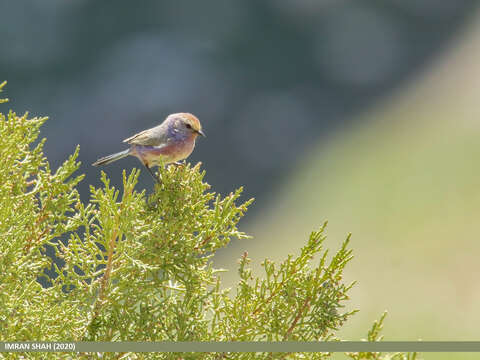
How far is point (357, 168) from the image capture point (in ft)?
57.2

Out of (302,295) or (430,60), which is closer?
(302,295)

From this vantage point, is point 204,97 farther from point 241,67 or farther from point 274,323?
point 274,323

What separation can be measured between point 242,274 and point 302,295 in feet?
0.81

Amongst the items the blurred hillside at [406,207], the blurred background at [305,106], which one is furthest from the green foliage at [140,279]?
the blurred background at [305,106]

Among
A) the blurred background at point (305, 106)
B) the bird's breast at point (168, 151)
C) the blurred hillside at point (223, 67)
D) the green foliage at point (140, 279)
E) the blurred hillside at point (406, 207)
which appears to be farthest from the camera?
the blurred hillside at point (223, 67)

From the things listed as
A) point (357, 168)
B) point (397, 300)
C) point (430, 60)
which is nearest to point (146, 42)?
point (357, 168)

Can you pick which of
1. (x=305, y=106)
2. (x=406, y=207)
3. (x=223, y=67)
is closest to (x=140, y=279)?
(x=406, y=207)

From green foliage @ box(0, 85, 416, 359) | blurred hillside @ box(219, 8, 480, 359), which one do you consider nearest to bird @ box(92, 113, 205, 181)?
green foliage @ box(0, 85, 416, 359)

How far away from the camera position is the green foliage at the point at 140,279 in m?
2.42

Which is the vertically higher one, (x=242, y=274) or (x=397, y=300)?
(x=397, y=300)

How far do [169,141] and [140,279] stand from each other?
1.29 m

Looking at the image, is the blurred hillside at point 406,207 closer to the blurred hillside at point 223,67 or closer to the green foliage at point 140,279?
the blurred hillside at point 223,67

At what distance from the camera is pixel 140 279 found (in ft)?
8.44

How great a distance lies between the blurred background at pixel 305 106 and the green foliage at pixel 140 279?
10.9 meters
